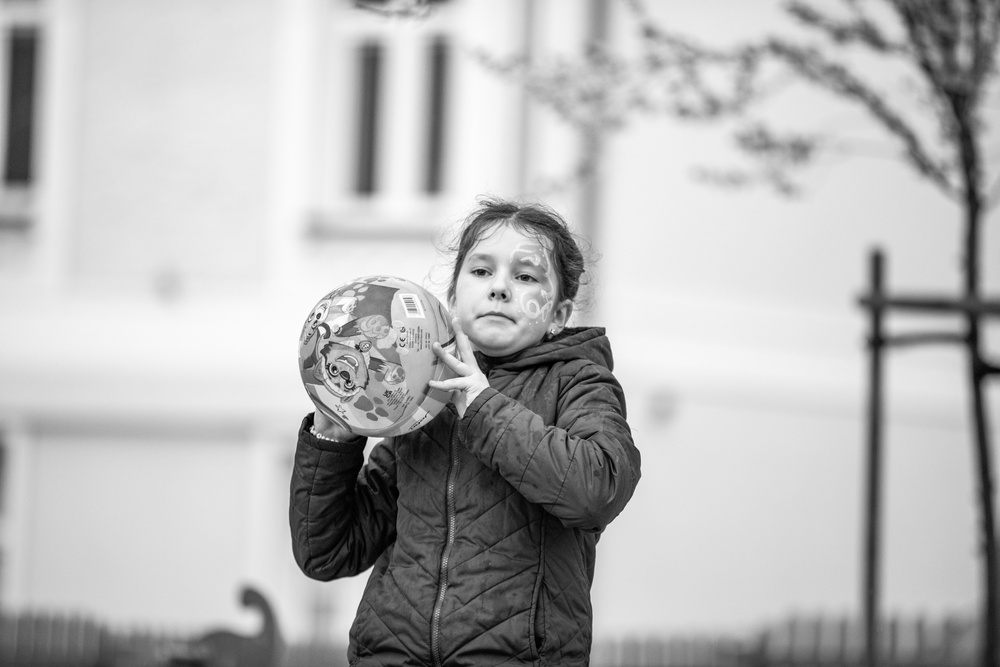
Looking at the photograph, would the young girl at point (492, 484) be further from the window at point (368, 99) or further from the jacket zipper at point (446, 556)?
the window at point (368, 99)

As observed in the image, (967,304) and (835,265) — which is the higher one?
(835,265)

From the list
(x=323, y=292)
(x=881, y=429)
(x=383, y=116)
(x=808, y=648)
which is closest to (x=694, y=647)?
(x=808, y=648)

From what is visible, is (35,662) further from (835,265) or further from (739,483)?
(835,265)

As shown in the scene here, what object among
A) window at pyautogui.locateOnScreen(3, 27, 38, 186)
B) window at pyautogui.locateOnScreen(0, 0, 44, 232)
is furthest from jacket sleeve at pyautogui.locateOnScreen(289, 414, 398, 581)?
window at pyautogui.locateOnScreen(3, 27, 38, 186)

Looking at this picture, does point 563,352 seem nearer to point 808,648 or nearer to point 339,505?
point 339,505

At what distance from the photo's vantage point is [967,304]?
14.0 ft

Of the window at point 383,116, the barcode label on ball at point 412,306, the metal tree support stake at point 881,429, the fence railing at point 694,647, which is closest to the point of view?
the barcode label on ball at point 412,306

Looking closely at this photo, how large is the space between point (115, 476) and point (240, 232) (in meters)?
1.94

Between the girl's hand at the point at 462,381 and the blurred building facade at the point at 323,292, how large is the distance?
6.88 metres

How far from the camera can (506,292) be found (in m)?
2.36

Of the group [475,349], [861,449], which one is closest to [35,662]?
[475,349]

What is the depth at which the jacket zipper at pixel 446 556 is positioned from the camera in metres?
2.20

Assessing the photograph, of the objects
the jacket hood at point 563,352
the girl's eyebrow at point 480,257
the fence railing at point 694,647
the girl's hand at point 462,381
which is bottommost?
the fence railing at point 694,647

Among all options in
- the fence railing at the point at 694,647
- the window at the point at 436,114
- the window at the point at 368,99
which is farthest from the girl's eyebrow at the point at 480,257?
the window at the point at 368,99
